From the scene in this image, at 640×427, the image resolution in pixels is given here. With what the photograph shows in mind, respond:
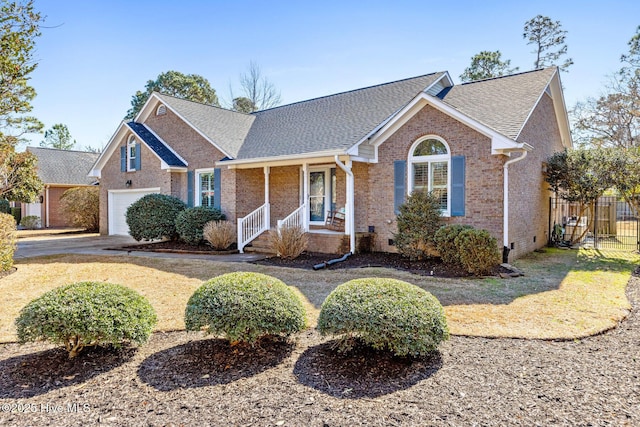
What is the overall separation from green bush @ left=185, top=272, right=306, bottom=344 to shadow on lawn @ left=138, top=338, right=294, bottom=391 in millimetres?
209

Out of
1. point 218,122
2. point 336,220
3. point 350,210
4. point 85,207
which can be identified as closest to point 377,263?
point 350,210

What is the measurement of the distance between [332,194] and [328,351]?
9850mm

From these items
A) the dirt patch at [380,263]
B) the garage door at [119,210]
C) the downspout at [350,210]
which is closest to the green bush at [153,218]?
the garage door at [119,210]

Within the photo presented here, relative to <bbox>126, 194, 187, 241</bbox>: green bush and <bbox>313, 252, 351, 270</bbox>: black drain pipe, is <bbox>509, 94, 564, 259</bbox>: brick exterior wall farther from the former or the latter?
<bbox>126, 194, 187, 241</bbox>: green bush

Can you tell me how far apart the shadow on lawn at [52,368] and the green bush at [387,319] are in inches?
90.2

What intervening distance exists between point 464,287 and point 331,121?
8.91 m

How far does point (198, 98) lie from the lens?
38.0m

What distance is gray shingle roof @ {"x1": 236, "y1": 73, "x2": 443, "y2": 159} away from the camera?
13.1m

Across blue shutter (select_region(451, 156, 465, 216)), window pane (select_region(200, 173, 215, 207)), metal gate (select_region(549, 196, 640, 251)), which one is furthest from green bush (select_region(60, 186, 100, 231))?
metal gate (select_region(549, 196, 640, 251))

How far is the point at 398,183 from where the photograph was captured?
1154 cm

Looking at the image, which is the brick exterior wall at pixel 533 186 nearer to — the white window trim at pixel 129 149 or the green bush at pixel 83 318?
the green bush at pixel 83 318

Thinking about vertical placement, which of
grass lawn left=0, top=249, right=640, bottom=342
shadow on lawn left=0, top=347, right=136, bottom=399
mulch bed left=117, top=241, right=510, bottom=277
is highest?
mulch bed left=117, top=241, right=510, bottom=277

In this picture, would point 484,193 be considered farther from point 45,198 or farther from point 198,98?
point 198,98

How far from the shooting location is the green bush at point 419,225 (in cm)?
1028
